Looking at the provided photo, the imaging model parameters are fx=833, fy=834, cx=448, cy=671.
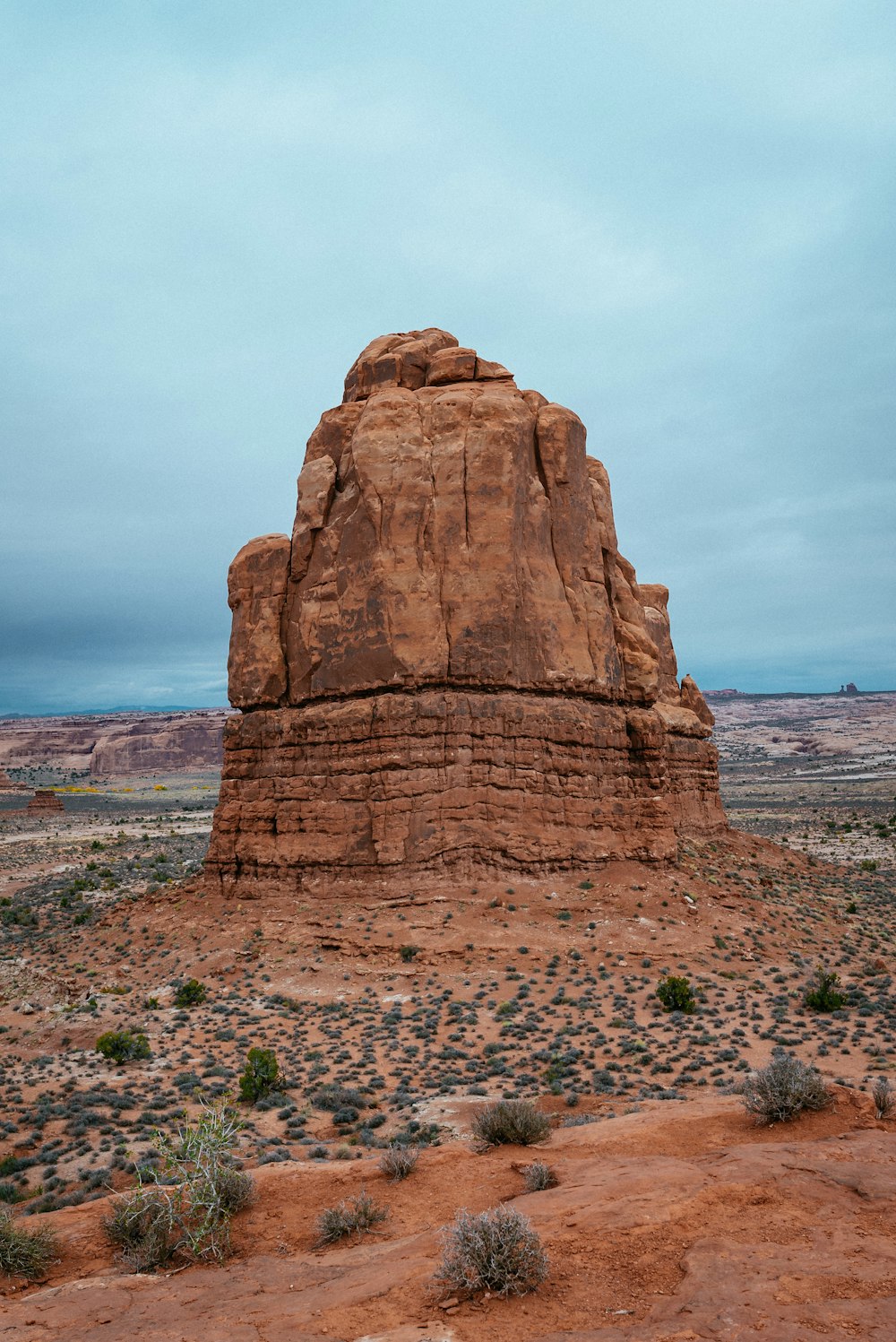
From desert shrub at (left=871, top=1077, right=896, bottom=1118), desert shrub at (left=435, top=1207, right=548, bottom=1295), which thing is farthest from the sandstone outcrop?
desert shrub at (left=435, top=1207, right=548, bottom=1295)

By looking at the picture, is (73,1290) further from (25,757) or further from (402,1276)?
(25,757)

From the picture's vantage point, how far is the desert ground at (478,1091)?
616cm

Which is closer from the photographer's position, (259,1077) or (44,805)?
(259,1077)

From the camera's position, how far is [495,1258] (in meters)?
6.16

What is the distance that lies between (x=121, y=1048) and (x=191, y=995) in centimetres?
343

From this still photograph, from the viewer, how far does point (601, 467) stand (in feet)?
95.0

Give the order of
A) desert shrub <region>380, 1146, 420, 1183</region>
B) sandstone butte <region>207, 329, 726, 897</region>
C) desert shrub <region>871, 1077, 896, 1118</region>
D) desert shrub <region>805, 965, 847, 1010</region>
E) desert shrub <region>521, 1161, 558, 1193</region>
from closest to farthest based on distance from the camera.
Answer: desert shrub <region>521, 1161, 558, 1193</region>, desert shrub <region>871, 1077, 896, 1118</region>, desert shrub <region>380, 1146, 420, 1183</region>, desert shrub <region>805, 965, 847, 1010</region>, sandstone butte <region>207, 329, 726, 897</region>

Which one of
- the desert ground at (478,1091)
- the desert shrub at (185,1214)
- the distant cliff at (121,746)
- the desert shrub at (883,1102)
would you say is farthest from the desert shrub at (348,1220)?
the distant cliff at (121,746)

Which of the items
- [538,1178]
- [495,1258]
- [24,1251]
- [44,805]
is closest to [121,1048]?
[24,1251]

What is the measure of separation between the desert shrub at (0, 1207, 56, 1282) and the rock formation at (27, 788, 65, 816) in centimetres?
7637

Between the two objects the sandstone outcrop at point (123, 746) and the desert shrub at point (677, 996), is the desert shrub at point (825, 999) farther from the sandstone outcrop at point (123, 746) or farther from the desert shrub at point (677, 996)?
the sandstone outcrop at point (123, 746)

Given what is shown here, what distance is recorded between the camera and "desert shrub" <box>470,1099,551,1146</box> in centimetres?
981

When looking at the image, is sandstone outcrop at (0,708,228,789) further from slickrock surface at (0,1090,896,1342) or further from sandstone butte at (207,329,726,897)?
slickrock surface at (0,1090,896,1342)

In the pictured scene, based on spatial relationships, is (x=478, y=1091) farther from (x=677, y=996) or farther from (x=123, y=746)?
(x=123, y=746)
